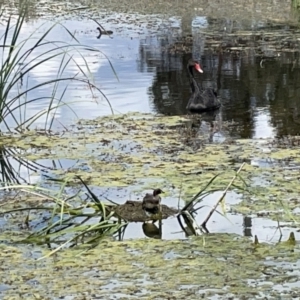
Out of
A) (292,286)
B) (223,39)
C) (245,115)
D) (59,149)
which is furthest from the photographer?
Answer: (223,39)

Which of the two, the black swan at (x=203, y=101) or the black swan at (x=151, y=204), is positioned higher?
the black swan at (x=203, y=101)

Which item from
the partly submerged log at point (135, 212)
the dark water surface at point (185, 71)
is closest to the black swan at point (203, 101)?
the dark water surface at point (185, 71)

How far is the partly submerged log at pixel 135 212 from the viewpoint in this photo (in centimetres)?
544

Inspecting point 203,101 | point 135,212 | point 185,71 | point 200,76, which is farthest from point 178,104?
point 135,212

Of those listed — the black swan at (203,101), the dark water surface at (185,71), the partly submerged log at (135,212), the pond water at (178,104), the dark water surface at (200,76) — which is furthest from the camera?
the black swan at (203,101)

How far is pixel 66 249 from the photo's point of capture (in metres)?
4.83

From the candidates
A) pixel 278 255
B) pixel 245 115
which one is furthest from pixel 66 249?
pixel 245 115

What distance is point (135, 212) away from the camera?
5488mm

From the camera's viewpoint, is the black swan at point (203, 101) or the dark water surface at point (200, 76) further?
the black swan at point (203, 101)

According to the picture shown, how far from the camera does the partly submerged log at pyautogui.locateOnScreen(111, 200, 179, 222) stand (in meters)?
5.44

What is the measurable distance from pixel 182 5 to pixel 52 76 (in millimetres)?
10645

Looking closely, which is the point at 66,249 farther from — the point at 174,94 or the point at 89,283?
the point at 174,94

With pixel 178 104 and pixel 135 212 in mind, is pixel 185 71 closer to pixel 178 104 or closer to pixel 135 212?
pixel 178 104

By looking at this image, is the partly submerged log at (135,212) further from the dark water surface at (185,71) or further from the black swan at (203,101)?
the black swan at (203,101)
